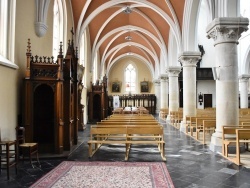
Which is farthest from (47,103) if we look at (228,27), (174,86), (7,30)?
(174,86)

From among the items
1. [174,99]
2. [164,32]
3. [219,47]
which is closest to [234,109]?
[219,47]

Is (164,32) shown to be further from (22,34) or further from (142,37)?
(22,34)

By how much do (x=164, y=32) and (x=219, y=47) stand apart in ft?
34.6

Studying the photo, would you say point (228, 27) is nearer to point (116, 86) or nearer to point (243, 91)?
point (243, 91)

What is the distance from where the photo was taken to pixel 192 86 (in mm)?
12086

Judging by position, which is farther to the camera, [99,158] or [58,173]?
[99,158]

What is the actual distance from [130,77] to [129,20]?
46.7 feet

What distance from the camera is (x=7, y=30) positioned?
6.45m

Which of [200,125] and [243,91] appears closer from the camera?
[200,125]

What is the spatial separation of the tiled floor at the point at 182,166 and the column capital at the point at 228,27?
3.40m

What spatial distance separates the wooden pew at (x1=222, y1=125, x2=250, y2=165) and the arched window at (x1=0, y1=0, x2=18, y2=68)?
589cm

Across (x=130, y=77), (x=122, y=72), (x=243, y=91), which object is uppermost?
(x=122, y=72)

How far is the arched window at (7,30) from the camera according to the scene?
6.35m

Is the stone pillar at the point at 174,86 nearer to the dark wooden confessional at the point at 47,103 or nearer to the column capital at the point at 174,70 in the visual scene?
the column capital at the point at 174,70
